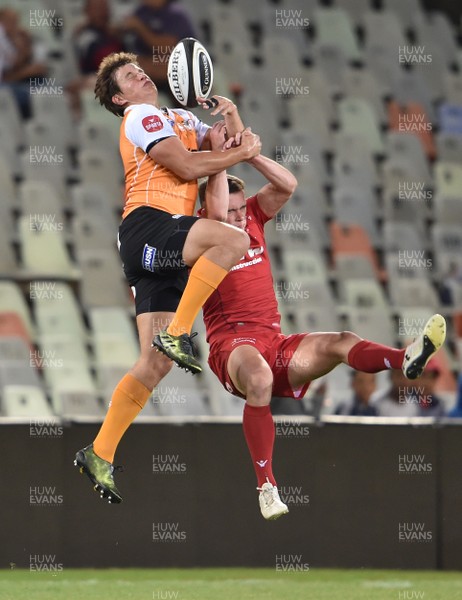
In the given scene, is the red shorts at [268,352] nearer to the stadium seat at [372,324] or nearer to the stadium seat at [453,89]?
the stadium seat at [372,324]

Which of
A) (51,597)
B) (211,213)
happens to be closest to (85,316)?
(51,597)

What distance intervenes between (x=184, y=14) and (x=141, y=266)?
6.91 m

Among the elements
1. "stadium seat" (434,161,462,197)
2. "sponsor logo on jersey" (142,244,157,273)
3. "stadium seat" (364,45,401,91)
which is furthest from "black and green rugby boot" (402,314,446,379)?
"stadium seat" (364,45,401,91)

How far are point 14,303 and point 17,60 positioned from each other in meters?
2.98

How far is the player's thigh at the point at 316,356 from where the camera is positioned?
732 cm

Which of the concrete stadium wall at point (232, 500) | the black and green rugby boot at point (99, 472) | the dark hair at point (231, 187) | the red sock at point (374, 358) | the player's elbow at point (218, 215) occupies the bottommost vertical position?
the concrete stadium wall at point (232, 500)

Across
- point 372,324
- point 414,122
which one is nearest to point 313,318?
point 372,324

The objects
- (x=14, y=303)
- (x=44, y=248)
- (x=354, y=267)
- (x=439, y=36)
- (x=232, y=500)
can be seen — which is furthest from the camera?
(x=439, y=36)

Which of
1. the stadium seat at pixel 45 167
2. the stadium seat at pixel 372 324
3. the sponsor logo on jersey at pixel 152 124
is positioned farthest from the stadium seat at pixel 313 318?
the sponsor logo on jersey at pixel 152 124

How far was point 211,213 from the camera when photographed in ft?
23.7

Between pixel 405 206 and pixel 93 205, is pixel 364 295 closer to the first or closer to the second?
pixel 405 206

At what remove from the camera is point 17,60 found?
44.3ft

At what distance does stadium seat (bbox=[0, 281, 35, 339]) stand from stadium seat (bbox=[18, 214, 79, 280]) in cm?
45

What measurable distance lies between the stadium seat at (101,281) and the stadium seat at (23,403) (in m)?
1.29
